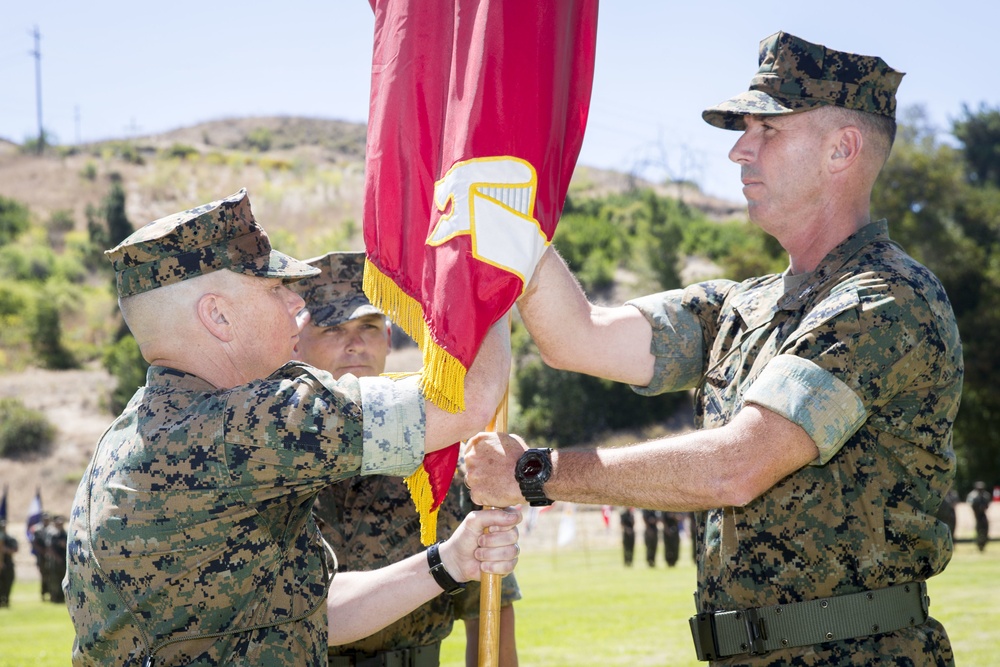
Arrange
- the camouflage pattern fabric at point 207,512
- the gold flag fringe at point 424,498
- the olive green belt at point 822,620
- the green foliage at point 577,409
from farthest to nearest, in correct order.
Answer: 1. the green foliage at point 577,409
2. the gold flag fringe at point 424,498
3. the olive green belt at point 822,620
4. the camouflage pattern fabric at point 207,512

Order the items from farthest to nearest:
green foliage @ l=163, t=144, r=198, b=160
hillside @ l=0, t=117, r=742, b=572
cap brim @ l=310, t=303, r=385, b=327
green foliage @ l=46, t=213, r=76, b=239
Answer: green foliage @ l=163, t=144, r=198, b=160 < green foliage @ l=46, t=213, r=76, b=239 < hillside @ l=0, t=117, r=742, b=572 < cap brim @ l=310, t=303, r=385, b=327

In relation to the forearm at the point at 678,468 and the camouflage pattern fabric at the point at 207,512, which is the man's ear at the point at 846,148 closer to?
the forearm at the point at 678,468

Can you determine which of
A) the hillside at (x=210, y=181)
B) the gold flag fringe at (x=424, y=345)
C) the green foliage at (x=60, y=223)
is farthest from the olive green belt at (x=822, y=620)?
the green foliage at (x=60, y=223)

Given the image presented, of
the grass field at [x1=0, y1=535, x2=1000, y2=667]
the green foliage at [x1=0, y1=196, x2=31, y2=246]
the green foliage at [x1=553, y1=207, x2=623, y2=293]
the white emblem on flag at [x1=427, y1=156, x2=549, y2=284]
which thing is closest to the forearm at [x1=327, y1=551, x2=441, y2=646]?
the white emblem on flag at [x1=427, y1=156, x2=549, y2=284]

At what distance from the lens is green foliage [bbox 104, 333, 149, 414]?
153 feet

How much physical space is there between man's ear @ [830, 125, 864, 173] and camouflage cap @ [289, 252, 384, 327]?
2126 millimetres

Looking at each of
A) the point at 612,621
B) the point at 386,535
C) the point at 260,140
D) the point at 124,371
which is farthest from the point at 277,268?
the point at 260,140

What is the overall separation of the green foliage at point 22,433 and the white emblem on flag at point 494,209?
48.2m

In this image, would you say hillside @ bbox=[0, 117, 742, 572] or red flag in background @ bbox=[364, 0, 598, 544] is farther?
hillside @ bbox=[0, 117, 742, 572]

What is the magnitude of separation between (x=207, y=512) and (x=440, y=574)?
1029mm

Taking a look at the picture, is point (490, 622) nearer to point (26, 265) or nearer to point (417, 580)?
point (417, 580)

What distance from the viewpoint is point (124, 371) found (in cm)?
4722

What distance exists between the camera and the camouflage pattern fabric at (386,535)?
4.23m

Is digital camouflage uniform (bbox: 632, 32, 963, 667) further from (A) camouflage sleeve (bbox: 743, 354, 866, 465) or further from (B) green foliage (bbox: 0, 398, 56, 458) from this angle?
(B) green foliage (bbox: 0, 398, 56, 458)
